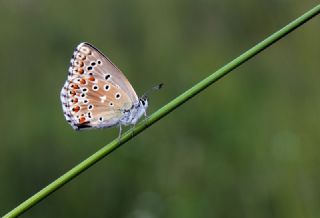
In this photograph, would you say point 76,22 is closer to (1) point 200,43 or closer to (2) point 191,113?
→ (1) point 200,43

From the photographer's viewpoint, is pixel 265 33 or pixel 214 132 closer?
pixel 214 132

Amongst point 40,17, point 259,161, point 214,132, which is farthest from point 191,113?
point 40,17

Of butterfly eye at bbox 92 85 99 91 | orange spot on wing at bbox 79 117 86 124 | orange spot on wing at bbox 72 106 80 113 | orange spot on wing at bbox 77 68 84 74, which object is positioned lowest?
orange spot on wing at bbox 79 117 86 124

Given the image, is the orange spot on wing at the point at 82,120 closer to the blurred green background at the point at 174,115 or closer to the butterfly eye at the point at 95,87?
the butterfly eye at the point at 95,87

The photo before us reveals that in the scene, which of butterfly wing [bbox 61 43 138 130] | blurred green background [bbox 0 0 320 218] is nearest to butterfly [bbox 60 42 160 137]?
butterfly wing [bbox 61 43 138 130]

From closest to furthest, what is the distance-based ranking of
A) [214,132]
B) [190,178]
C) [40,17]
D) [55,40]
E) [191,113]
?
[190,178]
[214,132]
[191,113]
[55,40]
[40,17]

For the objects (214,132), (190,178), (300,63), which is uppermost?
(300,63)

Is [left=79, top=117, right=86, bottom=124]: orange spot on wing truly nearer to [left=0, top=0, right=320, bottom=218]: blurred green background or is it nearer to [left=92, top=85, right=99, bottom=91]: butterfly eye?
[left=92, top=85, right=99, bottom=91]: butterfly eye
